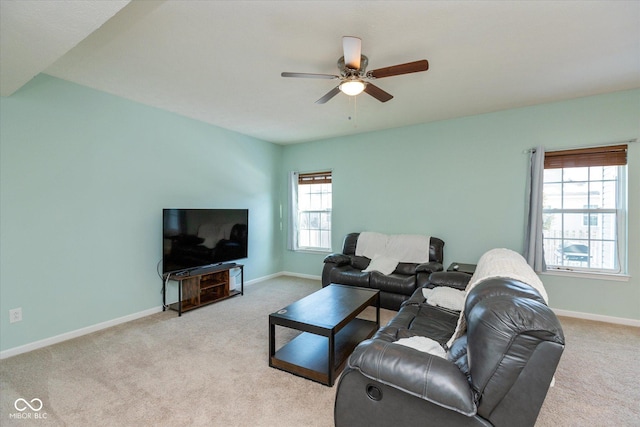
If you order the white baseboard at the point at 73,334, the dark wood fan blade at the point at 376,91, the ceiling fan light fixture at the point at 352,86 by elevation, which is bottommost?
the white baseboard at the point at 73,334

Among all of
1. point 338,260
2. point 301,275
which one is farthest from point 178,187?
point 301,275

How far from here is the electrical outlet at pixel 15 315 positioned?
2.64 metres

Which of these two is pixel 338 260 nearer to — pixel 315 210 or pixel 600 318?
pixel 315 210

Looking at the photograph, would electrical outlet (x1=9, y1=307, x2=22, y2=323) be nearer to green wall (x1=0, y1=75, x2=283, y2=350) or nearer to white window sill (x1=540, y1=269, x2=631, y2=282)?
green wall (x1=0, y1=75, x2=283, y2=350)

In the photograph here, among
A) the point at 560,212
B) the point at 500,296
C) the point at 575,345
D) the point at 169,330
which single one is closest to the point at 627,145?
the point at 560,212

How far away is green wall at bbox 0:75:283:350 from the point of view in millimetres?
2678

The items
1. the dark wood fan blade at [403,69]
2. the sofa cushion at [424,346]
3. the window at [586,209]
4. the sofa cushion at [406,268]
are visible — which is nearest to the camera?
the sofa cushion at [424,346]

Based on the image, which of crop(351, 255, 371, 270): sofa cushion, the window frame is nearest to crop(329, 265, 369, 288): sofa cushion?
crop(351, 255, 371, 270): sofa cushion

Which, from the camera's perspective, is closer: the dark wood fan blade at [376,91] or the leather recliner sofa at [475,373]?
the leather recliner sofa at [475,373]

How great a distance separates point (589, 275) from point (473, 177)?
178 centimetres

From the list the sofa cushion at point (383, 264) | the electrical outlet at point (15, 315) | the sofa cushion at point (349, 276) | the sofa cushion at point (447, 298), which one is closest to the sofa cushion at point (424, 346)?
the sofa cushion at point (447, 298)

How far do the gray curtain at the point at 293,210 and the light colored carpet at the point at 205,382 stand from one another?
2.61 m

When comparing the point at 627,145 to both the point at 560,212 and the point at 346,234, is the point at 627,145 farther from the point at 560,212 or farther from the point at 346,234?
the point at 346,234

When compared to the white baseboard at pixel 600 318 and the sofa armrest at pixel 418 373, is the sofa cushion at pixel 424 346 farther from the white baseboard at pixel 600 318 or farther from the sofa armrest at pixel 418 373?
the white baseboard at pixel 600 318
